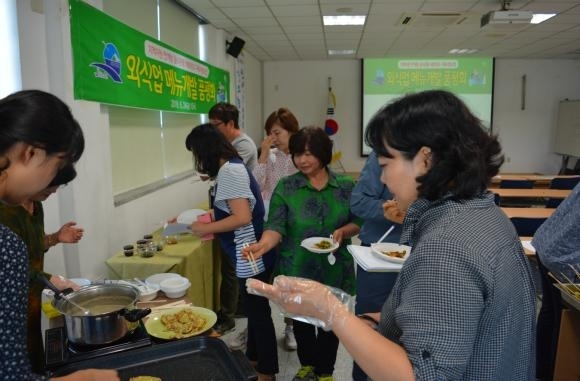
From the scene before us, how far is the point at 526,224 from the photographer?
9.50 feet

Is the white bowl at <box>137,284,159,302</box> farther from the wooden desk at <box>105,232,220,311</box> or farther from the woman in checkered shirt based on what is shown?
the woman in checkered shirt

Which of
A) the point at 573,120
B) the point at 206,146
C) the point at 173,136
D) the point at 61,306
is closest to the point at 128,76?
the point at 206,146

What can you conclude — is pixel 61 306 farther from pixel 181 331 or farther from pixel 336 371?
pixel 336 371

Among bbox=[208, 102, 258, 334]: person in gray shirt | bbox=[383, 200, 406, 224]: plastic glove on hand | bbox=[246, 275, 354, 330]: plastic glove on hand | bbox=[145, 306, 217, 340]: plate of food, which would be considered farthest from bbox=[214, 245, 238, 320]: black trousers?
bbox=[246, 275, 354, 330]: plastic glove on hand

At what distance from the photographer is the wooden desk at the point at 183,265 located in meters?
2.29

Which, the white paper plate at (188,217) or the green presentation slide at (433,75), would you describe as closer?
the white paper plate at (188,217)

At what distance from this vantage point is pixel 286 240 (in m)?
1.94

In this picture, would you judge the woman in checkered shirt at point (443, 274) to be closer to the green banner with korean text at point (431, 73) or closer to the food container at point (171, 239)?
the food container at point (171, 239)

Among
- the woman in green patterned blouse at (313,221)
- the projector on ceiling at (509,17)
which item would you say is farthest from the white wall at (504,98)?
the woman in green patterned blouse at (313,221)

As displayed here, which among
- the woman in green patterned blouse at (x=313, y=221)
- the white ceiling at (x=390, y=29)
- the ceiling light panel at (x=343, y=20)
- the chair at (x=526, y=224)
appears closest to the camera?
the woman in green patterned blouse at (x=313, y=221)

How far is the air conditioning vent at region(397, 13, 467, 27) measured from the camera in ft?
13.8

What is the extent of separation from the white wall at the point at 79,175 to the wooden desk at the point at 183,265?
146mm

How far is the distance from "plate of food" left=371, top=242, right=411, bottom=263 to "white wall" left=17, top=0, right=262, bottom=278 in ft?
5.06

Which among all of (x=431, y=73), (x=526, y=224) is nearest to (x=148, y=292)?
(x=526, y=224)
